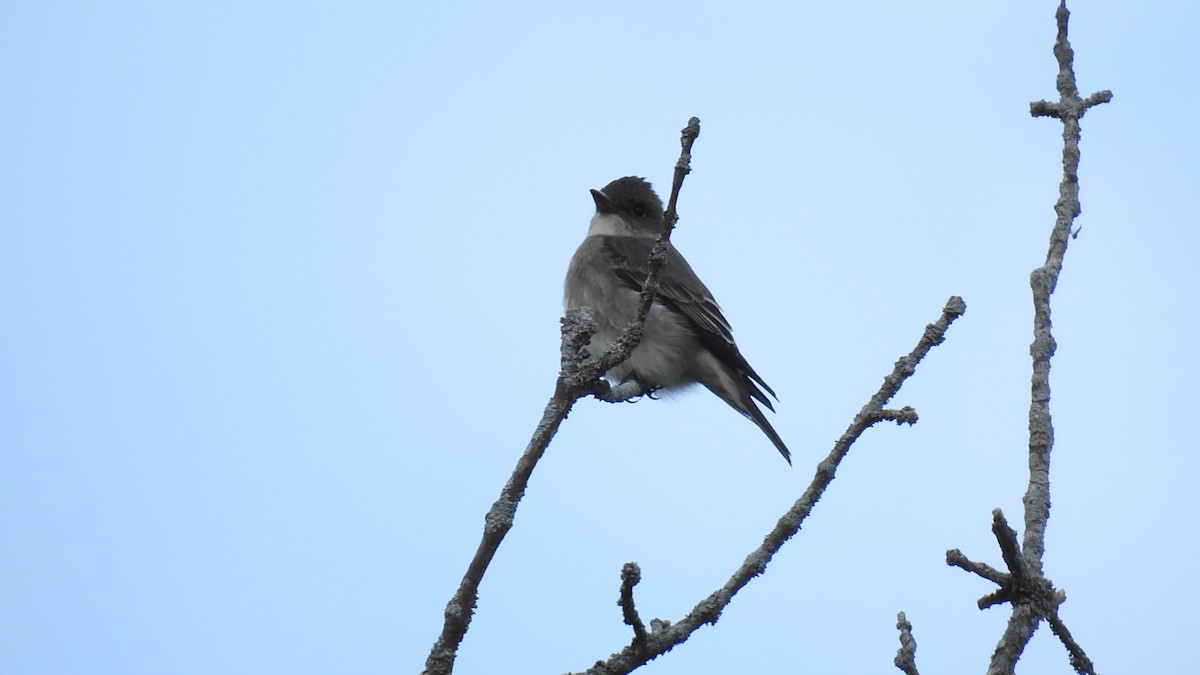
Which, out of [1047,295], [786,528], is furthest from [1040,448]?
[786,528]


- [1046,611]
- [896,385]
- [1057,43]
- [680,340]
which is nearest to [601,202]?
[680,340]

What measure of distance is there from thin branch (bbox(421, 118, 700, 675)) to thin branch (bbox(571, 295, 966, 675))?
1.34 ft

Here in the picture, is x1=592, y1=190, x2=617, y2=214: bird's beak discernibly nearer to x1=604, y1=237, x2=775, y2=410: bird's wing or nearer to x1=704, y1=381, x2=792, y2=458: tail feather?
x1=604, y1=237, x2=775, y2=410: bird's wing

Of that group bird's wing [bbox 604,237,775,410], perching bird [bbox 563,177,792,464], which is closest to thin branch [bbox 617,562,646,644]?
perching bird [bbox 563,177,792,464]

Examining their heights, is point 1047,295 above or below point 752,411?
below

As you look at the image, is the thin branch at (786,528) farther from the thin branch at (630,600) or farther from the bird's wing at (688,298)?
the bird's wing at (688,298)

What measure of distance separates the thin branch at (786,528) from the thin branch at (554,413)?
0.41m

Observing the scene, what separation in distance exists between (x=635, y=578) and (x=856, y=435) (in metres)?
0.77

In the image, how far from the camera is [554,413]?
11.9ft

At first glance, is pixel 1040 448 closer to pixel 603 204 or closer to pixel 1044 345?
pixel 1044 345

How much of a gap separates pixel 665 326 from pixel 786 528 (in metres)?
6.31

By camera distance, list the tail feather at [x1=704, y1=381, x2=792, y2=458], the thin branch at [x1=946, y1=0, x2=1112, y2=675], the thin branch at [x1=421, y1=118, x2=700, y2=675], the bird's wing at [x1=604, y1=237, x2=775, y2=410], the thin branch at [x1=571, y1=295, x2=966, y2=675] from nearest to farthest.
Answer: the thin branch at [x1=946, y1=0, x2=1112, y2=675]
the thin branch at [x1=421, y1=118, x2=700, y2=675]
the thin branch at [x1=571, y1=295, x2=966, y2=675]
the tail feather at [x1=704, y1=381, x2=792, y2=458]
the bird's wing at [x1=604, y1=237, x2=775, y2=410]

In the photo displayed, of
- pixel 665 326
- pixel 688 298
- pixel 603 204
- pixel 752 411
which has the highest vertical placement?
pixel 603 204

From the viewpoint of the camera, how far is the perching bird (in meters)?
9.66
